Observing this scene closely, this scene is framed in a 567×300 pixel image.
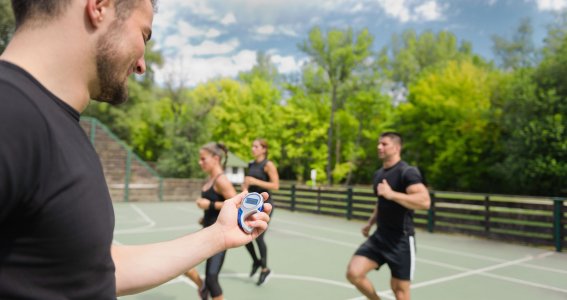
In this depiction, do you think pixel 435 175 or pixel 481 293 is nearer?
pixel 481 293

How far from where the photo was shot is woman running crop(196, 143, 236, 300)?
178 inches

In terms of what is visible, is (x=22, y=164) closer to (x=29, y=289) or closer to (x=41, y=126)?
(x=41, y=126)

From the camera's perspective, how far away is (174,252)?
1.55 m

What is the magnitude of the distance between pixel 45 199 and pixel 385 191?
12.6 ft

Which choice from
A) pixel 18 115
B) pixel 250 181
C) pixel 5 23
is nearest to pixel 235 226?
pixel 18 115

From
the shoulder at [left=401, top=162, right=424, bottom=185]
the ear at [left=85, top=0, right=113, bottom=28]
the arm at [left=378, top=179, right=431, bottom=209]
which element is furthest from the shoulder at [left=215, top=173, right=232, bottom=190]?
the ear at [left=85, top=0, right=113, bottom=28]

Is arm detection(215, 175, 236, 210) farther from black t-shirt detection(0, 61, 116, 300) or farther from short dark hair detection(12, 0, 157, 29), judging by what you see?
short dark hair detection(12, 0, 157, 29)

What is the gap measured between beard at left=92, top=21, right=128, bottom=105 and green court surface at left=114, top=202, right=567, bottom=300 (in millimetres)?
4967

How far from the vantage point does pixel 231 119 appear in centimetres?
4119

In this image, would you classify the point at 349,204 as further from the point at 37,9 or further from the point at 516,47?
the point at 516,47

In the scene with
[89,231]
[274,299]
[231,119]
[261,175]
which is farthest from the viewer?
[231,119]

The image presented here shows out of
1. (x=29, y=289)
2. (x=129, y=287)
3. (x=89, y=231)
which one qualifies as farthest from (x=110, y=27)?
(x=129, y=287)

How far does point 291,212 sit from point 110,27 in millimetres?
16318

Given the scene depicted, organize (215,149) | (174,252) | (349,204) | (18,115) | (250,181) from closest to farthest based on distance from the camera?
(18,115) → (174,252) → (215,149) → (250,181) → (349,204)
